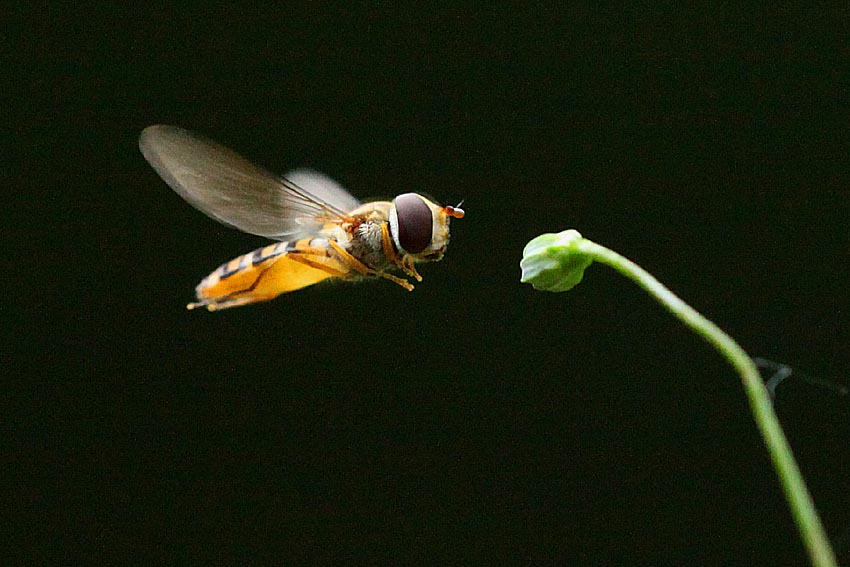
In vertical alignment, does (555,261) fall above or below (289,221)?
below

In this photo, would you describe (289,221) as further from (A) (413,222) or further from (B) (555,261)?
(B) (555,261)

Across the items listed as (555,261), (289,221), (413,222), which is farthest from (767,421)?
(289,221)

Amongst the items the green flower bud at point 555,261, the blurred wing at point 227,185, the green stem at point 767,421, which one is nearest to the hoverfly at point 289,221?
the blurred wing at point 227,185

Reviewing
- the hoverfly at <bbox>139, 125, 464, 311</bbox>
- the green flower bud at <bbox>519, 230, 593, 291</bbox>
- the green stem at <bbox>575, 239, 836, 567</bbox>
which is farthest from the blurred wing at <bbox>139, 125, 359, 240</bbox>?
the green stem at <bbox>575, 239, 836, 567</bbox>

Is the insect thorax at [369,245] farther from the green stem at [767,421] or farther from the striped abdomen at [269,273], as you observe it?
the green stem at [767,421]

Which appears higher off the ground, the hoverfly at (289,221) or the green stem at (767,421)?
the hoverfly at (289,221)

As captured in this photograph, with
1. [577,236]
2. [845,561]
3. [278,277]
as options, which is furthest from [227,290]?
[845,561]
